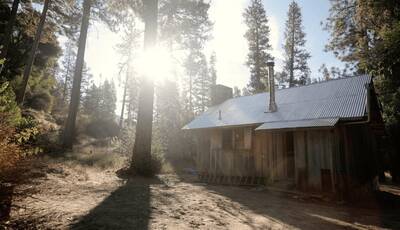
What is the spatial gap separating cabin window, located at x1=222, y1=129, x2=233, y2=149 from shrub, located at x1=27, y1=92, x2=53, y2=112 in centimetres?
2002

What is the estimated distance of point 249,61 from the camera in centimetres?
3288

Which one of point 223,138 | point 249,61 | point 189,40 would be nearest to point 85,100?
point 249,61

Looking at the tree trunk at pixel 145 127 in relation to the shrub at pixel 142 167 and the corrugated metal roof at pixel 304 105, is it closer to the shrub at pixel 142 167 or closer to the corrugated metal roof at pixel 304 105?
the shrub at pixel 142 167

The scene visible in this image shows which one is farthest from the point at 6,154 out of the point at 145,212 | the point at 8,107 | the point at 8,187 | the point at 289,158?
the point at 289,158

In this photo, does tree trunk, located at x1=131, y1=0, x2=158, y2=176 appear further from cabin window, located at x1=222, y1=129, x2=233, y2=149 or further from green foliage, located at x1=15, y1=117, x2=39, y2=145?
cabin window, located at x1=222, y1=129, x2=233, y2=149

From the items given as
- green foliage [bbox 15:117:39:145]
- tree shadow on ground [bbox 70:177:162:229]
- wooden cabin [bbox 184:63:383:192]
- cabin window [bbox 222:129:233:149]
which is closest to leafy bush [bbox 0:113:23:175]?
green foliage [bbox 15:117:39:145]

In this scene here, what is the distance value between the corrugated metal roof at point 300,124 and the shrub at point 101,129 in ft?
81.0

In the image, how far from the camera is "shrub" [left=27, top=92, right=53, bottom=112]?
2386cm

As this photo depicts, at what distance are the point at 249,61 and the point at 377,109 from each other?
21085 mm

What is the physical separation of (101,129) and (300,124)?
27195mm

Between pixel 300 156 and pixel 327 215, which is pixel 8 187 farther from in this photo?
pixel 300 156

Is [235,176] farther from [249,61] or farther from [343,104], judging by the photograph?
[249,61]

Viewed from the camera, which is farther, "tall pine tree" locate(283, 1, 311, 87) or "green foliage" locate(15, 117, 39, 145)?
"tall pine tree" locate(283, 1, 311, 87)

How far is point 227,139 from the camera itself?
14.2 m
